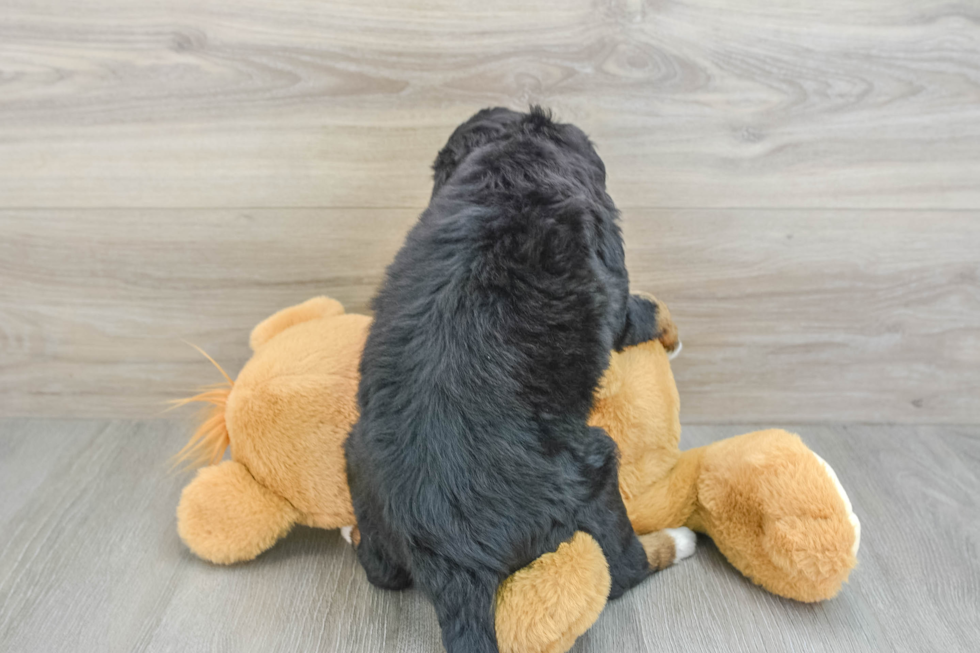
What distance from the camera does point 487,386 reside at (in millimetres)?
726

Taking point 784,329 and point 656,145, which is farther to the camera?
point 784,329

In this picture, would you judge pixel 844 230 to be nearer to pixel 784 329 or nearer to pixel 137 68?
pixel 784 329

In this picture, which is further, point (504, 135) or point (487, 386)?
point (504, 135)

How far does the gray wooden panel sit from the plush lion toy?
0.36m

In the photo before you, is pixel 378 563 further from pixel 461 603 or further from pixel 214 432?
pixel 214 432

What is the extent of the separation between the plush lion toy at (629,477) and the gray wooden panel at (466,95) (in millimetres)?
360

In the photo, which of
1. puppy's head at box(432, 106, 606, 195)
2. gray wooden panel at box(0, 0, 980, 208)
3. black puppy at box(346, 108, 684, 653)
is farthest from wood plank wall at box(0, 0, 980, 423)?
black puppy at box(346, 108, 684, 653)

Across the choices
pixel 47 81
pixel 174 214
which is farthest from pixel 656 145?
pixel 47 81

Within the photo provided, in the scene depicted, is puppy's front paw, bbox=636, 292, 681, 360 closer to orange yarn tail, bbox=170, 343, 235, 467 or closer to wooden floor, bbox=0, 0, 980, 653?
wooden floor, bbox=0, 0, 980, 653

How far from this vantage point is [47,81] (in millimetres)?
1119

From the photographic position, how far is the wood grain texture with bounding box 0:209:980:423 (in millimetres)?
1188

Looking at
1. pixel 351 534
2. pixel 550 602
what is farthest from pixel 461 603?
pixel 351 534

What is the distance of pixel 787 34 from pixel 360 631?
1.13m

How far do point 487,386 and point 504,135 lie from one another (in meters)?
0.36
